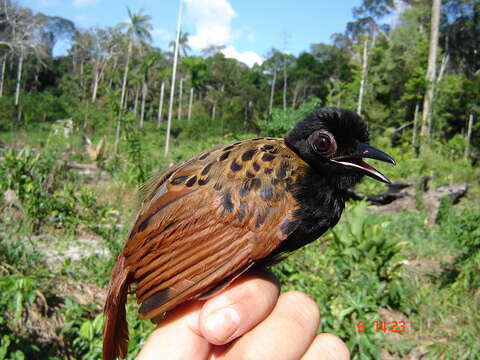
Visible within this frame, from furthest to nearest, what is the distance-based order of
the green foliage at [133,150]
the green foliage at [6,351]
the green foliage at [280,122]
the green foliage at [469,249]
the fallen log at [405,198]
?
the green foliage at [280,122]
the fallen log at [405,198]
the green foliage at [133,150]
the green foliage at [469,249]
the green foliage at [6,351]

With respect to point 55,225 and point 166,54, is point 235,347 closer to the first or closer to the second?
point 55,225

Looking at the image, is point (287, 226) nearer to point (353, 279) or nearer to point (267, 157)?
point (267, 157)

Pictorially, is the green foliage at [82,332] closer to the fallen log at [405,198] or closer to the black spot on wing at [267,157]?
the black spot on wing at [267,157]

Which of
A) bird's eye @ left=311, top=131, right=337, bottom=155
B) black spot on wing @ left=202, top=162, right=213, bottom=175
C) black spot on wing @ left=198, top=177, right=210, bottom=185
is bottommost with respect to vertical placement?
A: black spot on wing @ left=198, top=177, right=210, bottom=185

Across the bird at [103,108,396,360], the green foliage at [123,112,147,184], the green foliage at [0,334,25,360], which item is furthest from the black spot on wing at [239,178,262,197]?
the green foliage at [123,112,147,184]
